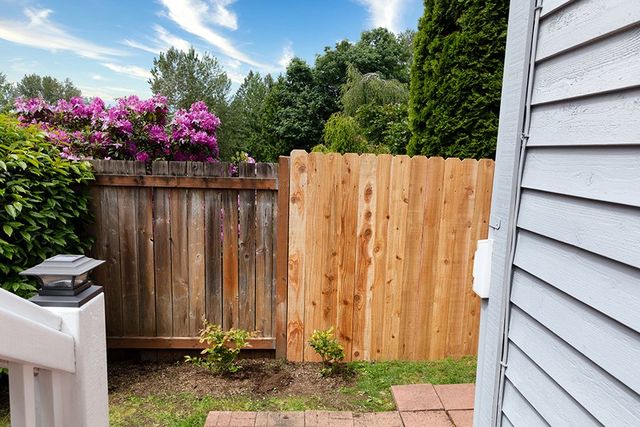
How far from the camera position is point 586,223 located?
99 cm

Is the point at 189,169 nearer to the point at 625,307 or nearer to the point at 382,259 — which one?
the point at 382,259

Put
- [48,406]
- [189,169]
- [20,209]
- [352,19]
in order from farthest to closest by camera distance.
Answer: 1. [352,19]
2. [189,169]
3. [20,209]
4. [48,406]

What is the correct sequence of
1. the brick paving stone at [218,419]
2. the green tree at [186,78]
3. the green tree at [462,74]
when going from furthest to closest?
the green tree at [186,78], the green tree at [462,74], the brick paving stone at [218,419]

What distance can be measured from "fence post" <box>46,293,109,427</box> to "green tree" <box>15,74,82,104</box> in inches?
1319

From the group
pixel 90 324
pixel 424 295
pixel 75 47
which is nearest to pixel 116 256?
pixel 90 324

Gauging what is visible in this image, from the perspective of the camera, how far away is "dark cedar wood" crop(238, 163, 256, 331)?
9.26 feet

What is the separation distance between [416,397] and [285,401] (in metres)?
0.82

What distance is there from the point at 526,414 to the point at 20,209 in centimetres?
258

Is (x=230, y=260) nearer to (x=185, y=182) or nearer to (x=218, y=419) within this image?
(x=185, y=182)

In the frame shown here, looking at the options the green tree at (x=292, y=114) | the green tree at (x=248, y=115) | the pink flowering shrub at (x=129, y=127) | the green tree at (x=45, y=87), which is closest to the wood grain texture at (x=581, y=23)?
the pink flowering shrub at (x=129, y=127)

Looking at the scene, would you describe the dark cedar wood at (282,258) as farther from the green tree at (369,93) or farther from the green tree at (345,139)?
the green tree at (369,93)

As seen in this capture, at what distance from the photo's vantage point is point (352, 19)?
20297 mm

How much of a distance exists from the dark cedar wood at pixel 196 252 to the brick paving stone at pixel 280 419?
96 centimetres

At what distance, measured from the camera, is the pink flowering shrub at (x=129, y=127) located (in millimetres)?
3326
